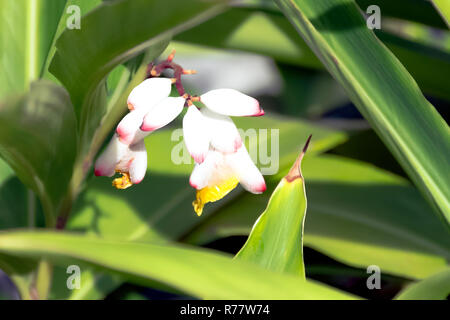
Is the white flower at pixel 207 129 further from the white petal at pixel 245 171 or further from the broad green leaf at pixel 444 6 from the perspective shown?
the broad green leaf at pixel 444 6

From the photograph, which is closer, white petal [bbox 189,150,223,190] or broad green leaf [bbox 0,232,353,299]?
broad green leaf [bbox 0,232,353,299]

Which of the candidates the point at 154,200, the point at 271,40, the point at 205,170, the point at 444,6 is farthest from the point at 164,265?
the point at 271,40

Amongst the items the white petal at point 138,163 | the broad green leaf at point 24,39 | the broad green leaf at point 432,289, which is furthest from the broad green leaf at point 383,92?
the broad green leaf at point 24,39

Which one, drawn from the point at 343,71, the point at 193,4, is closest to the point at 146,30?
the point at 193,4

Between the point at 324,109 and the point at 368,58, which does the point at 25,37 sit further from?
the point at 324,109

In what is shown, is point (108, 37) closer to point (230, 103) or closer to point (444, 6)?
point (230, 103)

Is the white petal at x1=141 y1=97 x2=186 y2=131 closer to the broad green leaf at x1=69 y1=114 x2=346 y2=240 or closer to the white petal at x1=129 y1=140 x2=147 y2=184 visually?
the white petal at x1=129 y1=140 x2=147 y2=184

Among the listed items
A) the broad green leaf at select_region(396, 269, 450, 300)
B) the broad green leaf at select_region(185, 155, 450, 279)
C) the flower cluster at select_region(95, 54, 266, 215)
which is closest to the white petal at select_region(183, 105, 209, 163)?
the flower cluster at select_region(95, 54, 266, 215)

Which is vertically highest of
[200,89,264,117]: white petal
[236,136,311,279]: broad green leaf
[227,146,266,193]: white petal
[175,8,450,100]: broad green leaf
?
[175,8,450,100]: broad green leaf
